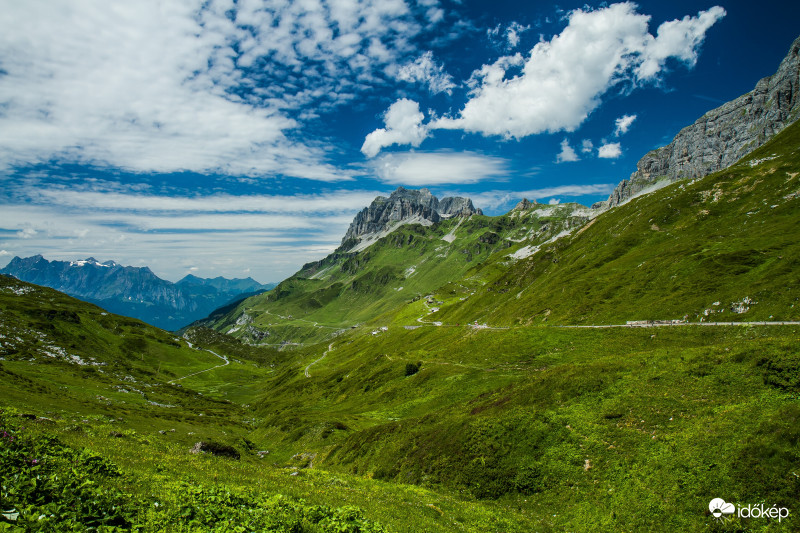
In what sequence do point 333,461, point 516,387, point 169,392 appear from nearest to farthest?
point 516,387, point 333,461, point 169,392

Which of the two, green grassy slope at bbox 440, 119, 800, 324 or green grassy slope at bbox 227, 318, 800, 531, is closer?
green grassy slope at bbox 227, 318, 800, 531

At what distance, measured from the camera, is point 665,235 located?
130 meters

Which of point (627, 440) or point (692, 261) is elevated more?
point (692, 261)

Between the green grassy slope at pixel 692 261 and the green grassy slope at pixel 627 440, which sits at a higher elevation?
the green grassy slope at pixel 692 261

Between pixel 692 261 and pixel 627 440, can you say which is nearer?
pixel 627 440

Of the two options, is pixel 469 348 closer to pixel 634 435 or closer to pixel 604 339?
pixel 604 339

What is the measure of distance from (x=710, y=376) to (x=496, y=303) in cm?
14095

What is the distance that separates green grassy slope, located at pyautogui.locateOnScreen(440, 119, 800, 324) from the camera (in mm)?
66250

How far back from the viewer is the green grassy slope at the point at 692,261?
66.2 meters

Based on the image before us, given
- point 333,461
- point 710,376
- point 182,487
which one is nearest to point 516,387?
point 710,376

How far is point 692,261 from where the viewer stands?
87.4m

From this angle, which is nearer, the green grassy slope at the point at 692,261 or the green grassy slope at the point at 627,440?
the green grassy slope at the point at 627,440

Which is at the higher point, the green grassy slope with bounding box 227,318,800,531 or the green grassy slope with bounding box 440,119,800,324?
the green grassy slope with bounding box 440,119,800,324

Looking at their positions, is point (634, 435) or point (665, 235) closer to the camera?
point (634, 435)
